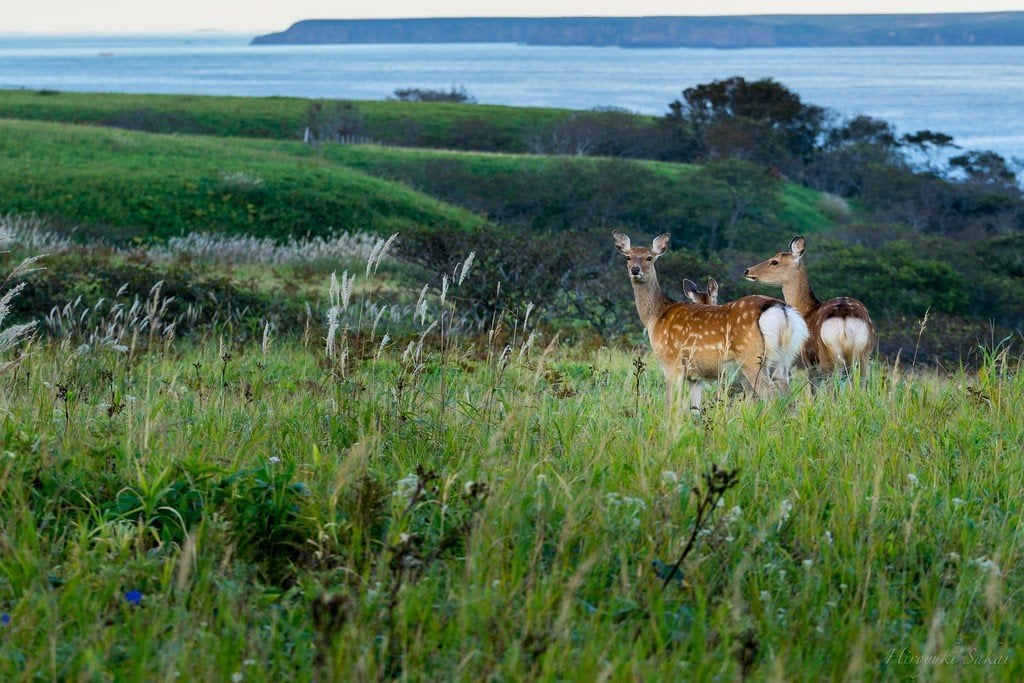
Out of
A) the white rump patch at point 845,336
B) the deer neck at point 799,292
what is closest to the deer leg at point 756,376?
the white rump patch at point 845,336

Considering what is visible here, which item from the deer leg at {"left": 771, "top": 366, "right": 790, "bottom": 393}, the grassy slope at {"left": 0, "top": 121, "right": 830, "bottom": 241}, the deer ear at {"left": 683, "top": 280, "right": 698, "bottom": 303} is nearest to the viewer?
the deer leg at {"left": 771, "top": 366, "right": 790, "bottom": 393}

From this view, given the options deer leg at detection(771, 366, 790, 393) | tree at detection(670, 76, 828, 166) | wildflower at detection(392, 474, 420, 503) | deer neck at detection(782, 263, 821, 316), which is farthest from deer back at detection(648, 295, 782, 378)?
tree at detection(670, 76, 828, 166)

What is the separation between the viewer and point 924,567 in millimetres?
4410

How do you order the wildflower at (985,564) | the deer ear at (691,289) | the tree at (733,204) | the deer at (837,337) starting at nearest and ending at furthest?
the wildflower at (985,564), the deer at (837,337), the deer ear at (691,289), the tree at (733,204)

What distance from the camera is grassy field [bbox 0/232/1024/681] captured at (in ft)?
11.4

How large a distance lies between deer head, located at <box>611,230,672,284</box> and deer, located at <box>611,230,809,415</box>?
0.01m

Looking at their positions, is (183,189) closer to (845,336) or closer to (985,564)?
(845,336)

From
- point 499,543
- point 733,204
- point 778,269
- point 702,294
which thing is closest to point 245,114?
point 733,204

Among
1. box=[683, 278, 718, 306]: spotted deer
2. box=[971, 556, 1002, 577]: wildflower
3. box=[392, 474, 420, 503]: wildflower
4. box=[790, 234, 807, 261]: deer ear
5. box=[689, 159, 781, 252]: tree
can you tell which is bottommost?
box=[689, 159, 781, 252]: tree

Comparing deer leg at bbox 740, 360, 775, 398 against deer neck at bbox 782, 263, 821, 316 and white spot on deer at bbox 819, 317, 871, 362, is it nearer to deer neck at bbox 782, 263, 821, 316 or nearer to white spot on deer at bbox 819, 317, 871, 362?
white spot on deer at bbox 819, 317, 871, 362

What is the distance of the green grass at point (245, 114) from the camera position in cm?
6006

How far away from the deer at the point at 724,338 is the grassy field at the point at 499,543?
7.13 ft

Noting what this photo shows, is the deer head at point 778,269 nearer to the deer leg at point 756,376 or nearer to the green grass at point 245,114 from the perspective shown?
the deer leg at point 756,376

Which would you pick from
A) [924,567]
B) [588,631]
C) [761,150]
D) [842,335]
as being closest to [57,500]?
[588,631]
